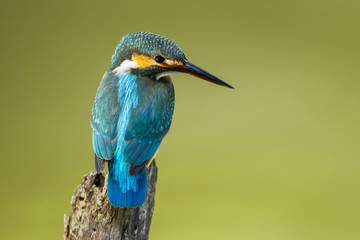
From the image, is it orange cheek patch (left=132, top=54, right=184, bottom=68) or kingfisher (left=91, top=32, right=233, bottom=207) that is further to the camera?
orange cheek patch (left=132, top=54, right=184, bottom=68)

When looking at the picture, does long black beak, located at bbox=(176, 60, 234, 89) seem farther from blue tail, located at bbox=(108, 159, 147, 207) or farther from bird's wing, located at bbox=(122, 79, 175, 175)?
blue tail, located at bbox=(108, 159, 147, 207)

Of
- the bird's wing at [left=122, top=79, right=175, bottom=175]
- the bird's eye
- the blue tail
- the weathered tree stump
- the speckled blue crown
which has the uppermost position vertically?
the speckled blue crown

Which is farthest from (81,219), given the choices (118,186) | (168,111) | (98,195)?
(168,111)

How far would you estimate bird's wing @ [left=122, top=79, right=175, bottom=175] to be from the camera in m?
2.30

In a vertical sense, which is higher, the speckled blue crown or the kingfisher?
the speckled blue crown

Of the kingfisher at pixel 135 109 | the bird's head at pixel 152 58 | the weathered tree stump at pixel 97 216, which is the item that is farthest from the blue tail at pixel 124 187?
the bird's head at pixel 152 58

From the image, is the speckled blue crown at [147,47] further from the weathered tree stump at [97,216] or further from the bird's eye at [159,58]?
the weathered tree stump at [97,216]

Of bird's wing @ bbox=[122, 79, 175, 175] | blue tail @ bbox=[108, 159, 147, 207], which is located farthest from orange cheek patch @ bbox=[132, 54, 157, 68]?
blue tail @ bbox=[108, 159, 147, 207]

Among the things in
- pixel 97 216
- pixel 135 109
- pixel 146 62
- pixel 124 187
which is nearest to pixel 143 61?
pixel 146 62

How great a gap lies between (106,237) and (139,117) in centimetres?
55

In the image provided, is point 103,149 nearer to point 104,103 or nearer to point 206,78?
point 104,103

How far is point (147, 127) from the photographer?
2.38 meters

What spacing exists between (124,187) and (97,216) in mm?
248

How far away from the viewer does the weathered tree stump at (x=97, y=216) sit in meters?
2.39
